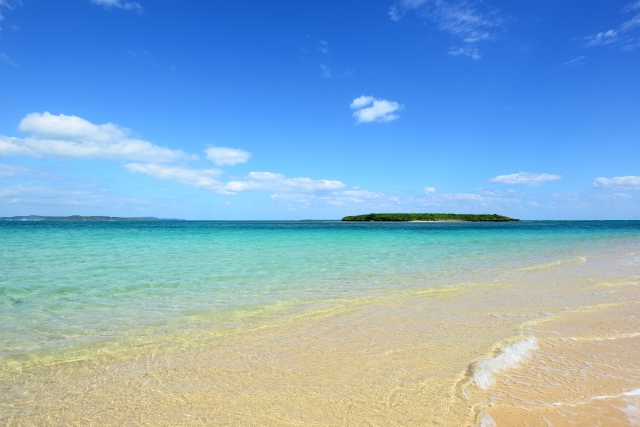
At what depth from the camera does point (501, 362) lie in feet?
15.0

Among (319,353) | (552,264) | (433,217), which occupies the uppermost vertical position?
(433,217)

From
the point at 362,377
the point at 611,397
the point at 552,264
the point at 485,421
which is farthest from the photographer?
the point at 552,264

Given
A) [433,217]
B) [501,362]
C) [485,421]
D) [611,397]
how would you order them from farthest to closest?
[433,217] < [501,362] < [611,397] < [485,421]

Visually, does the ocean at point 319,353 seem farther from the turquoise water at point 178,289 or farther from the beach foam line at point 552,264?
the beach foam line at point 552,264

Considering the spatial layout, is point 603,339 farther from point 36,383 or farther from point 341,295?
point 36,383

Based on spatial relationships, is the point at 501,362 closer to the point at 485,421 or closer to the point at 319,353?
the point at 485,421

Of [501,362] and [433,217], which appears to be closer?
[501,362]

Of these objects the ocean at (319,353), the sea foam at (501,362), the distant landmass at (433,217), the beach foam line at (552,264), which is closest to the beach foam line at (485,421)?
the ocean at (319,353)

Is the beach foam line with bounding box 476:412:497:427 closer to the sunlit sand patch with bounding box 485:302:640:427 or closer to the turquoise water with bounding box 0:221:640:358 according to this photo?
the sunlit sand patch with bounding box 485:302:640:427

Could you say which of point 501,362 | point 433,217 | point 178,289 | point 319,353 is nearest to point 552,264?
point 501,362

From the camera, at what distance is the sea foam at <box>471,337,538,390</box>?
4.10 meters

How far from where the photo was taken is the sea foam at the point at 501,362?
410 centimetres

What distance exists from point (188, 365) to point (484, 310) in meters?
5.75

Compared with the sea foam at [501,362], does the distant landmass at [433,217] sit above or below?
above
